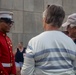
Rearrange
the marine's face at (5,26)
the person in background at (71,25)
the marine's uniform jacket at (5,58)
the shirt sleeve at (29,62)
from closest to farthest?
the shirt sleeve at (29,62) < the person in background at (71,25) < the marine's uniform jacket at (5,58) < the marine's face at (5,26)

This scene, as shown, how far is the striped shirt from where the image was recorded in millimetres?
3627

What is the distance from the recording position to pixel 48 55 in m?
3.65

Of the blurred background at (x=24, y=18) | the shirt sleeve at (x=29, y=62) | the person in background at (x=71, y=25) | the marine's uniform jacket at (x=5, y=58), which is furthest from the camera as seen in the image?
the blurred background at (x=24, y=18)

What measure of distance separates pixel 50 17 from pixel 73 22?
68 cm

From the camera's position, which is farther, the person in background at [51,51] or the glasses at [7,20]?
the glasses at [7,20]

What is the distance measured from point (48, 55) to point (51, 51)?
0.05 m

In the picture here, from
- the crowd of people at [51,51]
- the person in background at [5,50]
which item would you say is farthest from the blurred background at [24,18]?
the crowd of people at [51,51]

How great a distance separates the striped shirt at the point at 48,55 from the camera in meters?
3.63

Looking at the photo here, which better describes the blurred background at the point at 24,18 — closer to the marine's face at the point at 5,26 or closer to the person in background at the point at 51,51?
the marine's face at the point at 5,26

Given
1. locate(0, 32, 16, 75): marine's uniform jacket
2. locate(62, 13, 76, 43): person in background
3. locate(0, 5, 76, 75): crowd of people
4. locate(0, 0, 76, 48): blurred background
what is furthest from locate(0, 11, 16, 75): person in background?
locate(0, 0, 76, 48): blurred background

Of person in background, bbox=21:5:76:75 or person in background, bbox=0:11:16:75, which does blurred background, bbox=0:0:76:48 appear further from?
person in background, bbox=21:5:76:75

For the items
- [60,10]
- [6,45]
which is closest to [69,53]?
[60,10]

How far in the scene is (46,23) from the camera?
3721 millimetres

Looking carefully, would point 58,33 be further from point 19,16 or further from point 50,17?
point 19,16
